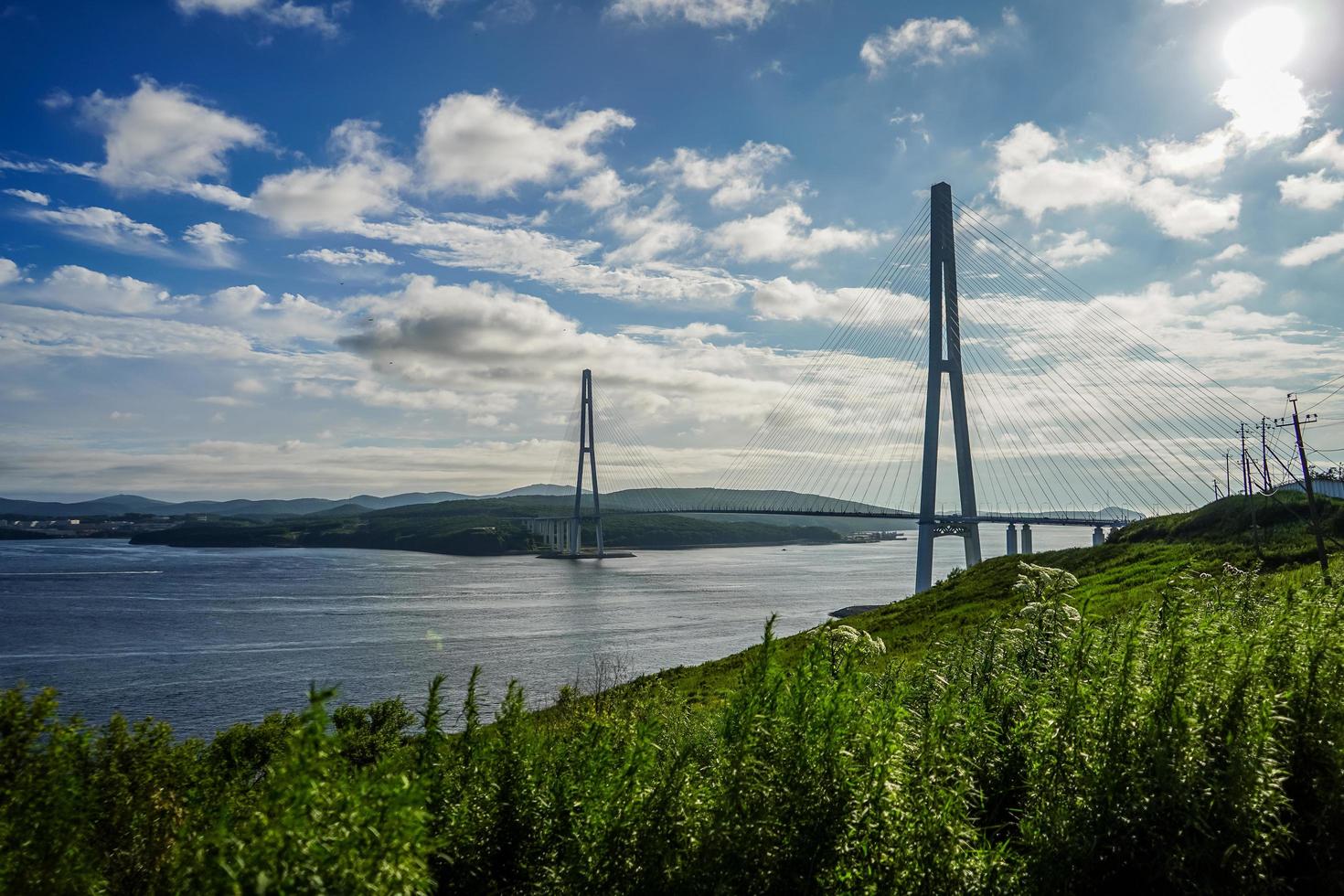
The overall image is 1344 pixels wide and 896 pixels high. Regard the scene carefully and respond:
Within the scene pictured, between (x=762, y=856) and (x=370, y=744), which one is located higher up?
(x=762, y=856)

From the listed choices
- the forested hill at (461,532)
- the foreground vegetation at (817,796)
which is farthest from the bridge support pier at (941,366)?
the forested hill at (461,532)

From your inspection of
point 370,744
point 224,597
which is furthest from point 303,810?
point 224,597

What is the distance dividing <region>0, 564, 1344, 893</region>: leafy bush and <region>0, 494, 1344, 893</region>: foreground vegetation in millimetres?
19

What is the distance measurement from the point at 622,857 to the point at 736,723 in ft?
4.48

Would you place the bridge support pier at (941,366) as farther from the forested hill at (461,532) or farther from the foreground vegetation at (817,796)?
the forested hill at (461,532)

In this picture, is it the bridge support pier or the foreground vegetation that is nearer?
the foreground vegetation

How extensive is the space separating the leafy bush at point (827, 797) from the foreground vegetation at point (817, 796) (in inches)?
0.8

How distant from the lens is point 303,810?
4.35 m

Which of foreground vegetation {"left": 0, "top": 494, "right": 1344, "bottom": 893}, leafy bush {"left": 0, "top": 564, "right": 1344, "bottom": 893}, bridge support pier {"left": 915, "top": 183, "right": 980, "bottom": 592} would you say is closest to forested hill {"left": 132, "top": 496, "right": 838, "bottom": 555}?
bridge support pier {"left": 915, "top": 183, "right": 980, "bottom": 592}

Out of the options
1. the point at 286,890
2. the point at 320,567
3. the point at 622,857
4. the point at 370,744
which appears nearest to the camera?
the point at 286,890

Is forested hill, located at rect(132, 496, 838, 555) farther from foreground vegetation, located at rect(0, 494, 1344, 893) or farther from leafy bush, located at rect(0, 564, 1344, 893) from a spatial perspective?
leafy bush, located at rect(0, 564, 1344, 893)

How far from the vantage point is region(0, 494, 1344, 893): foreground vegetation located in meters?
4.90

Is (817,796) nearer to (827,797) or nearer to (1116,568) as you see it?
(827,797)

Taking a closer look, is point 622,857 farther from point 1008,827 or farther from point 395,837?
point 1008,827
